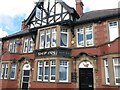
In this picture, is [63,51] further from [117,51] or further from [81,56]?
[117,51]

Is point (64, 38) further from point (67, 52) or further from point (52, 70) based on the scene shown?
point (52, 70)

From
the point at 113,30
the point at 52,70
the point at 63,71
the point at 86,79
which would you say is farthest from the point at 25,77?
the point at 113,30

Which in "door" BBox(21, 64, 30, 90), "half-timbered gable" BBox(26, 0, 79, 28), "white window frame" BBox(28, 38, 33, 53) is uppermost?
"half-timbered gable" BBox(26, 0, 79, 28)

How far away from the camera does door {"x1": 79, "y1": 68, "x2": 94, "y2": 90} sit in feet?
44.6

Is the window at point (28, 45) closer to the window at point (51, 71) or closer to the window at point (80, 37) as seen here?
the window at point (51, 71)

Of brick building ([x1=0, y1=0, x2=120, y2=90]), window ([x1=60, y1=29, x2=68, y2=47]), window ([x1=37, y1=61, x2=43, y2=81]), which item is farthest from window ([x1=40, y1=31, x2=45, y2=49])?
window ([x1=60, y1=29, x2=68, y2=47])

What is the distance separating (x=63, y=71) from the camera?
1423 centimetres

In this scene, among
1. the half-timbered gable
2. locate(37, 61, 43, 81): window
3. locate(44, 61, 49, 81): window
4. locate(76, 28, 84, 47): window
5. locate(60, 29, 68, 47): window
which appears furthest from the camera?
the half-timbered gable

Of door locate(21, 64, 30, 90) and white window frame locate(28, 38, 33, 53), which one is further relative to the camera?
white window frame locate(28, 38, 33, 53)

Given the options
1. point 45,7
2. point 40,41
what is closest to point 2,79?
point 40,41

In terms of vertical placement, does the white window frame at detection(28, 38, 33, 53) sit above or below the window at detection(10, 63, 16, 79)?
above

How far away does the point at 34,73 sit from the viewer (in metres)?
15.5

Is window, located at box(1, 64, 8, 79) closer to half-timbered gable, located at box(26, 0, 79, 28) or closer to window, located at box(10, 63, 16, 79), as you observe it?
A: window, located at box(10, 63, 16, 79)

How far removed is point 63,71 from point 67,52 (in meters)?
1.90
